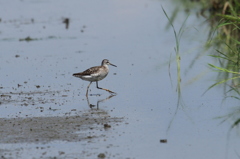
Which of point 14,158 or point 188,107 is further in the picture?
point 188,107

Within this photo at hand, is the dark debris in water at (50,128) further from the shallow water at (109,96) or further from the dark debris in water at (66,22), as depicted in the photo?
the dark debris in water at (66,22)

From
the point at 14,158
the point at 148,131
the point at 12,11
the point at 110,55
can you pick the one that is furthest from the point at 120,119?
the point at 12,11

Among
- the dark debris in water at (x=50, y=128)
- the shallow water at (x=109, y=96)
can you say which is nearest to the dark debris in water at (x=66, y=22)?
the shallow water at (x=109, y=96)

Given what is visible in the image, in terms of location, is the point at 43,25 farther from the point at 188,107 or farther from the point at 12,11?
the point at 188,107

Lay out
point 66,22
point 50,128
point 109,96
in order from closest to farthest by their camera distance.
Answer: point 50,128 → point 109,96 → point 66,22

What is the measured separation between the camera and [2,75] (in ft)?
49.7

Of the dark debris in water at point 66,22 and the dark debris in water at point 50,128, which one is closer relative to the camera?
the dark debris in water at point 50,128

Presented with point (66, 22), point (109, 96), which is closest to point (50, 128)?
point (109, 96)

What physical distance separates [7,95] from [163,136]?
4.21 metres

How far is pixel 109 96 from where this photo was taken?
13172 mm

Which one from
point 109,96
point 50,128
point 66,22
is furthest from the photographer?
point 66,22

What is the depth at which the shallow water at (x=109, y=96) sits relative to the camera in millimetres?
9273

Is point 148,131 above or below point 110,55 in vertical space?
below

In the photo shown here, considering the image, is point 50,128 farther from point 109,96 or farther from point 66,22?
point 66,22
